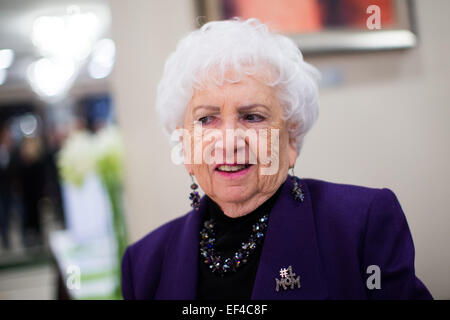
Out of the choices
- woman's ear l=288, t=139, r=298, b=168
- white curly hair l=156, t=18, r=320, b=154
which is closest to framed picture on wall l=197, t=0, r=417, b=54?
white curly hair l=156, t=18, r=320, b=154

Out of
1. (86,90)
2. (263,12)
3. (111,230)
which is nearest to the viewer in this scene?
(263,12)

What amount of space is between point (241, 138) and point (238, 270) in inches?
12.4

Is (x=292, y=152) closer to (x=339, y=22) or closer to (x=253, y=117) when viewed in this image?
(x=253, y=117)

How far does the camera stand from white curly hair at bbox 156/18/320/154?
0.87 m

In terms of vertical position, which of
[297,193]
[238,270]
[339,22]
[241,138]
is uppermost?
[339,22]

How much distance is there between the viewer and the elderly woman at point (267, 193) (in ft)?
2.85

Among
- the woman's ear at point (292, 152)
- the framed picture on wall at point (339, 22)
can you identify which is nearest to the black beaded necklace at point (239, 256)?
the woman's ear at point (292, 152)

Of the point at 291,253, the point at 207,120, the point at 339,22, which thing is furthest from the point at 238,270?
the point at 339,22

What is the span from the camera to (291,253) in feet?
2.99

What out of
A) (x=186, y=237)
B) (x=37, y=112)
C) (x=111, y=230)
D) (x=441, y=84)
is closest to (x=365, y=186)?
(x=441, y=84)

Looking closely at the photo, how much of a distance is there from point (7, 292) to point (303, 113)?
3.30 ft

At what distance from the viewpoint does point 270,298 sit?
89 cm

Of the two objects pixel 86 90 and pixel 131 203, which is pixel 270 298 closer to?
pixel 131 203

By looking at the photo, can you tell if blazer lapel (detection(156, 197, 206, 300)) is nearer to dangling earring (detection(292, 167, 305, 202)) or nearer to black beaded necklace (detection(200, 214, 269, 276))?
black beaded necklace (detection(200, 214, 269, 276))
